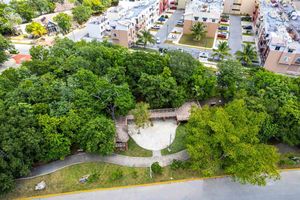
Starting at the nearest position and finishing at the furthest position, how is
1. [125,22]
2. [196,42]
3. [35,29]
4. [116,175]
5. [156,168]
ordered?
[116,175] → [156,168] → [125,22] → [35,29] → [196,42]

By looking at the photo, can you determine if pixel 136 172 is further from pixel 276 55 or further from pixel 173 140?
pixel 276 55

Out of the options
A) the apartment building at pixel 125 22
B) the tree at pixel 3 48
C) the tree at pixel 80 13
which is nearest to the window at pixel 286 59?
the apartment building at pixel 125 22

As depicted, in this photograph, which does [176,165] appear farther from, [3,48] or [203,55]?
[3,48]

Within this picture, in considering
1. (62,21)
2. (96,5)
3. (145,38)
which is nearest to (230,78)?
(145,38)

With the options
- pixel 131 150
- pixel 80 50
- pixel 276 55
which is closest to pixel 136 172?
pixel 131 150

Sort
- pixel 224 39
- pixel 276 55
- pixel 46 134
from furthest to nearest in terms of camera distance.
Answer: pixel 224 39 < pixel 276 55 < pixel 46 134

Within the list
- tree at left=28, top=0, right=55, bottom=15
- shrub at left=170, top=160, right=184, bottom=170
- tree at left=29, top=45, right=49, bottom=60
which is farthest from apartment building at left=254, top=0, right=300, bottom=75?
tree at left=28, top=0, right=55, bottom=15
